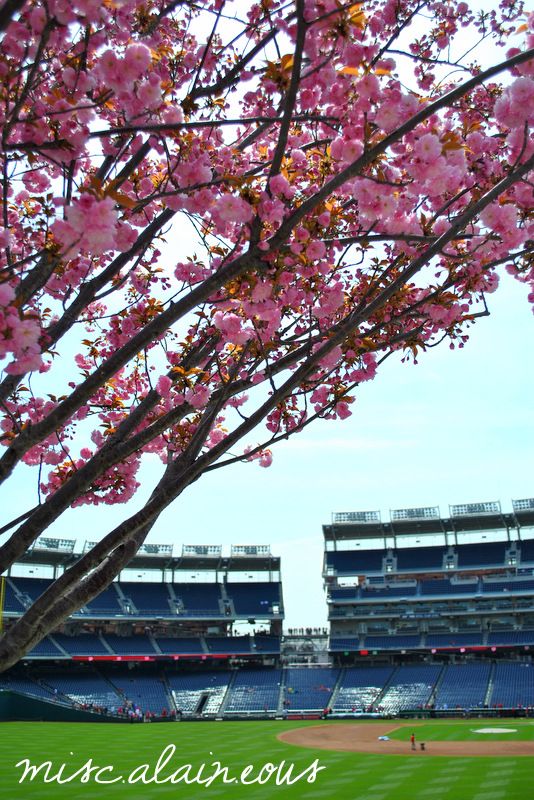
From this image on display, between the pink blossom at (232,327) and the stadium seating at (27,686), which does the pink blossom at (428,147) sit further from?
the stadium seating at (27,686)

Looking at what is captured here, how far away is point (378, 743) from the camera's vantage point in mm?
28250

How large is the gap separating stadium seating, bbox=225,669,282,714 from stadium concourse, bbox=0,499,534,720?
0.47 feet

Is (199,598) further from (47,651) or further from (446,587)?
(446,587)

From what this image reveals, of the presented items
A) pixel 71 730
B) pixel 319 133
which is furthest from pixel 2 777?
pixel 319 133

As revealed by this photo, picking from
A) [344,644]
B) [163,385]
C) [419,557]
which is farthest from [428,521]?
[163,385]

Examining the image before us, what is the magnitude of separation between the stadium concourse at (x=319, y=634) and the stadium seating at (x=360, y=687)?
13cm

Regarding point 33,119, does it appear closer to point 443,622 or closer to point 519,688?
point 519,688

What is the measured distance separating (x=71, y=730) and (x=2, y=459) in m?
34.6

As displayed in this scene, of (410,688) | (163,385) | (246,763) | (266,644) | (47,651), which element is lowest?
(410,688)

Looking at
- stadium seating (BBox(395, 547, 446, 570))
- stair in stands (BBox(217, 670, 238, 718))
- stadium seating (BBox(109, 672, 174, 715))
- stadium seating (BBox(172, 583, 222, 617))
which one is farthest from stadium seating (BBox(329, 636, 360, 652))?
stadium seating (BBox(109, 672, 174, 715))

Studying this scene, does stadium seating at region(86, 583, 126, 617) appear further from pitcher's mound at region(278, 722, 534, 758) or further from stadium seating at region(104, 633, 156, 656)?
pitcher's mound at region(278, 722, 534, 758)

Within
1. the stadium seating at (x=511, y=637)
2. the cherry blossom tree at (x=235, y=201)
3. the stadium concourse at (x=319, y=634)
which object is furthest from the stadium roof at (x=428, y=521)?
the cherry blossom tree at (x=235, y=201)

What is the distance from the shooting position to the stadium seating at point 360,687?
4175 centimetres

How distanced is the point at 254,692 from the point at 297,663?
624cm
